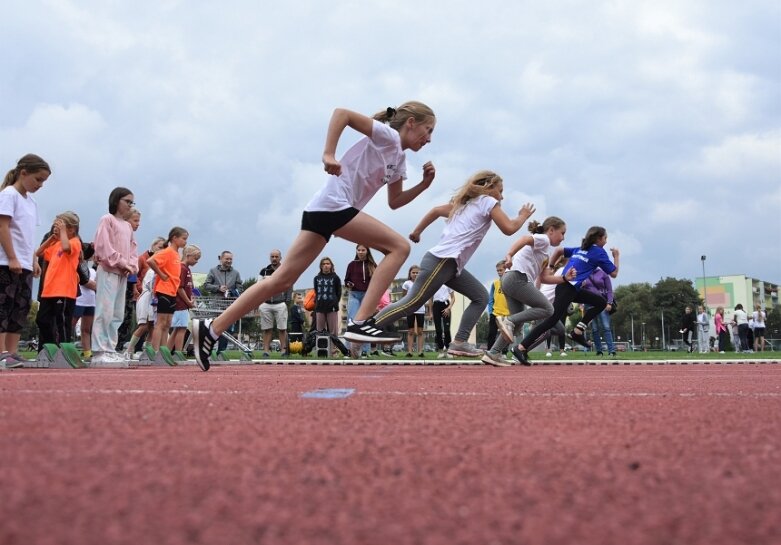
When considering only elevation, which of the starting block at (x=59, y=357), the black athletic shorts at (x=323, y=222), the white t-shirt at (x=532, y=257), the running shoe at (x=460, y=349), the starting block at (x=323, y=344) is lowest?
the starting block at (x=59, y=357)

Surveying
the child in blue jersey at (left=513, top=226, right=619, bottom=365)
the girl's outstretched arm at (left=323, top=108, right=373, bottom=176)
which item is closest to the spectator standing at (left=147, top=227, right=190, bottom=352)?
the child in blue jersey at (left=513, top=226, right=619, bottom=365)

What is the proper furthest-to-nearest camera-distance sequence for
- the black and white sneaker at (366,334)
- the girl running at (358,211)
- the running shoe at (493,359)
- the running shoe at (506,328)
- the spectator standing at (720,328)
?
the spectator standing at (720,328) < the running shoe at (493,359) < the running shoe at (506,328) < the black and white sneaker at (366,334) < the girl running at (358,211)

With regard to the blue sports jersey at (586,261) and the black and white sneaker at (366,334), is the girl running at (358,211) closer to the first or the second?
the black and white sneaker at (366,334)

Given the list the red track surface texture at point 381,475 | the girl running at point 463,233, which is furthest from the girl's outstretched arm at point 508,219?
the red track surface texture at point 381,475

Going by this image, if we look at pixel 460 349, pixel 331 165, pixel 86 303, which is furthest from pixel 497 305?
pixel 331 165

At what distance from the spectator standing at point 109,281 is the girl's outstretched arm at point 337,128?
3200 mm

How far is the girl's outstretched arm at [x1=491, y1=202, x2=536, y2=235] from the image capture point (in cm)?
700

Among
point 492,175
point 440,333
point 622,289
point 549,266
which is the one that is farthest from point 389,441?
point 622,289

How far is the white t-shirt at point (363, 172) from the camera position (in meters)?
5.50

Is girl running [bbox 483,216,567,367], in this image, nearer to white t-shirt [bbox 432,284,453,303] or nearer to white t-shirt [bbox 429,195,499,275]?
white t-shirt [bbox 429,195,499,275]

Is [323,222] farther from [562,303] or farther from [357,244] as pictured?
[562,303]

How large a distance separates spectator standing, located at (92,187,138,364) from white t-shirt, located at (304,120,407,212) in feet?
9.20

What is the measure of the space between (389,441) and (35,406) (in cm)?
129

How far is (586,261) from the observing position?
32.1ft
